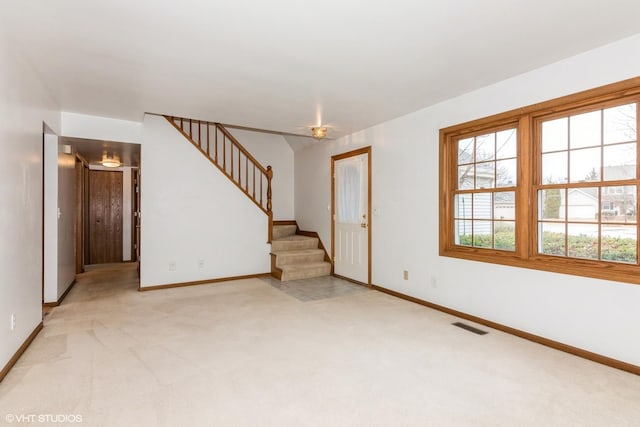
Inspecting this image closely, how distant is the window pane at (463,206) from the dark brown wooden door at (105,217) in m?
A: 7.30

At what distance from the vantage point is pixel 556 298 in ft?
9.62

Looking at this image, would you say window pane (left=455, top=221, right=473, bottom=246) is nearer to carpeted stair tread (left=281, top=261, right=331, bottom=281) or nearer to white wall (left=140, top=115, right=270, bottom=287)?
carpeted stair tread (left=281, top=261, right=331, bottom=281)

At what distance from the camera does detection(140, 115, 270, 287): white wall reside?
495cm

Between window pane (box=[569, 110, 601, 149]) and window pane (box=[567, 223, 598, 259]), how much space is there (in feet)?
2.33

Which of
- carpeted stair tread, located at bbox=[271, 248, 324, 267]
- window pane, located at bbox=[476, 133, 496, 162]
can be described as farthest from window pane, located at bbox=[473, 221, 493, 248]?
carpeted stair tread, located at bbox=[271, 248, 324, 267]

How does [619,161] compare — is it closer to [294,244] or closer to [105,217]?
[294,244]

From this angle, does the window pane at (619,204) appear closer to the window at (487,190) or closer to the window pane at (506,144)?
the window at (487,190)

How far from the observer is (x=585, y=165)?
2883mm

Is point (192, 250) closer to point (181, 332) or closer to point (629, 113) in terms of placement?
point (181, 332)

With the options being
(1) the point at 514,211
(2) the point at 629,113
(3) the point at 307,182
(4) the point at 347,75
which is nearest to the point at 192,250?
(3) the point at 307,182

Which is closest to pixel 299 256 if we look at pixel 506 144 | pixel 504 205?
pixel 504 205

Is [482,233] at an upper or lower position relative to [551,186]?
lower

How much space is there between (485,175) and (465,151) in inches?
15.6

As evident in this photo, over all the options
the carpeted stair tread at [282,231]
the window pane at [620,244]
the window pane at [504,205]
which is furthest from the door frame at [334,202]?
the window pane at [620,244]
